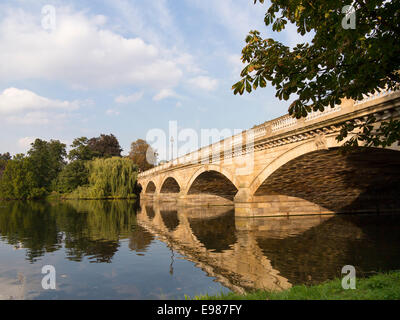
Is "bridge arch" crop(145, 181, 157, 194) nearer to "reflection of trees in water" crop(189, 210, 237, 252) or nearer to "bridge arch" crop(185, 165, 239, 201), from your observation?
"bridge arch" crop(185, 165, 239, 201)

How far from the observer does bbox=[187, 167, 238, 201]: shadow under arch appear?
24000 mm

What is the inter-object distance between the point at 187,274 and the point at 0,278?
178 inches

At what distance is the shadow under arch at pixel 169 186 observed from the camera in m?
34.9

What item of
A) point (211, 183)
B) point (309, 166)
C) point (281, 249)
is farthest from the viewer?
point (211, 183)

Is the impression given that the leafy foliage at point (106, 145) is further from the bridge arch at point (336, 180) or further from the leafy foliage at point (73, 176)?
the bridge arch at point (336, 180)

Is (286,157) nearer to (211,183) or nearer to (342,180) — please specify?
(342,180)

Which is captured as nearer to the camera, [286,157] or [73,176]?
[286,157]

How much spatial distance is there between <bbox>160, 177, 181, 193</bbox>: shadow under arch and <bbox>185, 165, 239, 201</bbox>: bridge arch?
6.42 meters

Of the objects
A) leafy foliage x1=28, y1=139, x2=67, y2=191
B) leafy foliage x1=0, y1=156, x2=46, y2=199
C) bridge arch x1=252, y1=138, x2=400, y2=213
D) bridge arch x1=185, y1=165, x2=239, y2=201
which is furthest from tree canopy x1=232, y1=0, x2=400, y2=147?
leafy foliage x1=28, y1=139, x2=67, y2=191

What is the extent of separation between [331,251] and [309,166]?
5874 millimetres

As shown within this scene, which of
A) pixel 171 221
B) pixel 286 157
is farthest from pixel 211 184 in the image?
pixel 286 157

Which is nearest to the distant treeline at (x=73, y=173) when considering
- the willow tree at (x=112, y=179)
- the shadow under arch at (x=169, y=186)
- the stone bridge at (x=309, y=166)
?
the willow tree at (x=112, y=179)

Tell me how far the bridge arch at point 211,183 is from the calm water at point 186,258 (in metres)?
9.56

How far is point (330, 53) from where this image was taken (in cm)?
379
